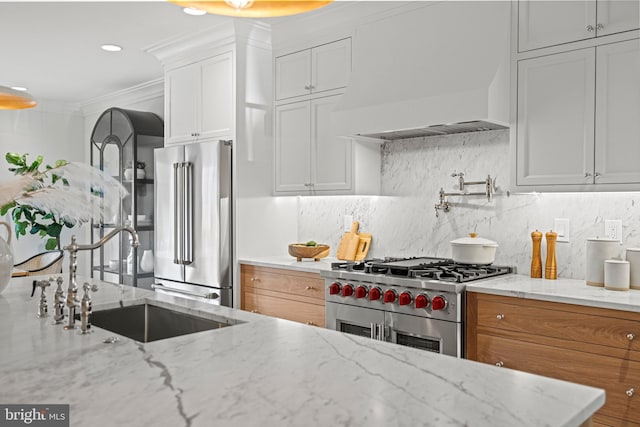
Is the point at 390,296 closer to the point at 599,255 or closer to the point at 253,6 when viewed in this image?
the point at 599,255

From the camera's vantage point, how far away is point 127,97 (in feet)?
21.0

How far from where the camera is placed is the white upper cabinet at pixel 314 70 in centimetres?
378

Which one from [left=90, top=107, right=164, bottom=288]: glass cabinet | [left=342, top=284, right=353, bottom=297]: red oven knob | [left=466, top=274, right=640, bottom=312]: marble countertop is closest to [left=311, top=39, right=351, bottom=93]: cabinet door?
[left=342, top=284, right=353, bottom=297]: red oven knob

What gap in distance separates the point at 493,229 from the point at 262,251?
1.78 m

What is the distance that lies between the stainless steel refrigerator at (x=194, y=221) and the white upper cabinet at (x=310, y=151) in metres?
0.42

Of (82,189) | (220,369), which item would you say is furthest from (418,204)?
(220,369)

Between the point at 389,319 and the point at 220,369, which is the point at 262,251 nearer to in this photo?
the point at 389,319

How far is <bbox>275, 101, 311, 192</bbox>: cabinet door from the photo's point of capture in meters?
4.02

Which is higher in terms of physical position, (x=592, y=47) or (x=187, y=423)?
(x=592, y=47)

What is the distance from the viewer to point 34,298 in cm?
245

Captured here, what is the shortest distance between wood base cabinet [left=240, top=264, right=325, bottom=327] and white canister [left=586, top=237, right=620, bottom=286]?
1.57 m

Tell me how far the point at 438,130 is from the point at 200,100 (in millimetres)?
1982

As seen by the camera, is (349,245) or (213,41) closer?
(349,245)

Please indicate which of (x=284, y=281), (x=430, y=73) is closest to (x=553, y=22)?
(x=430, y=73)
